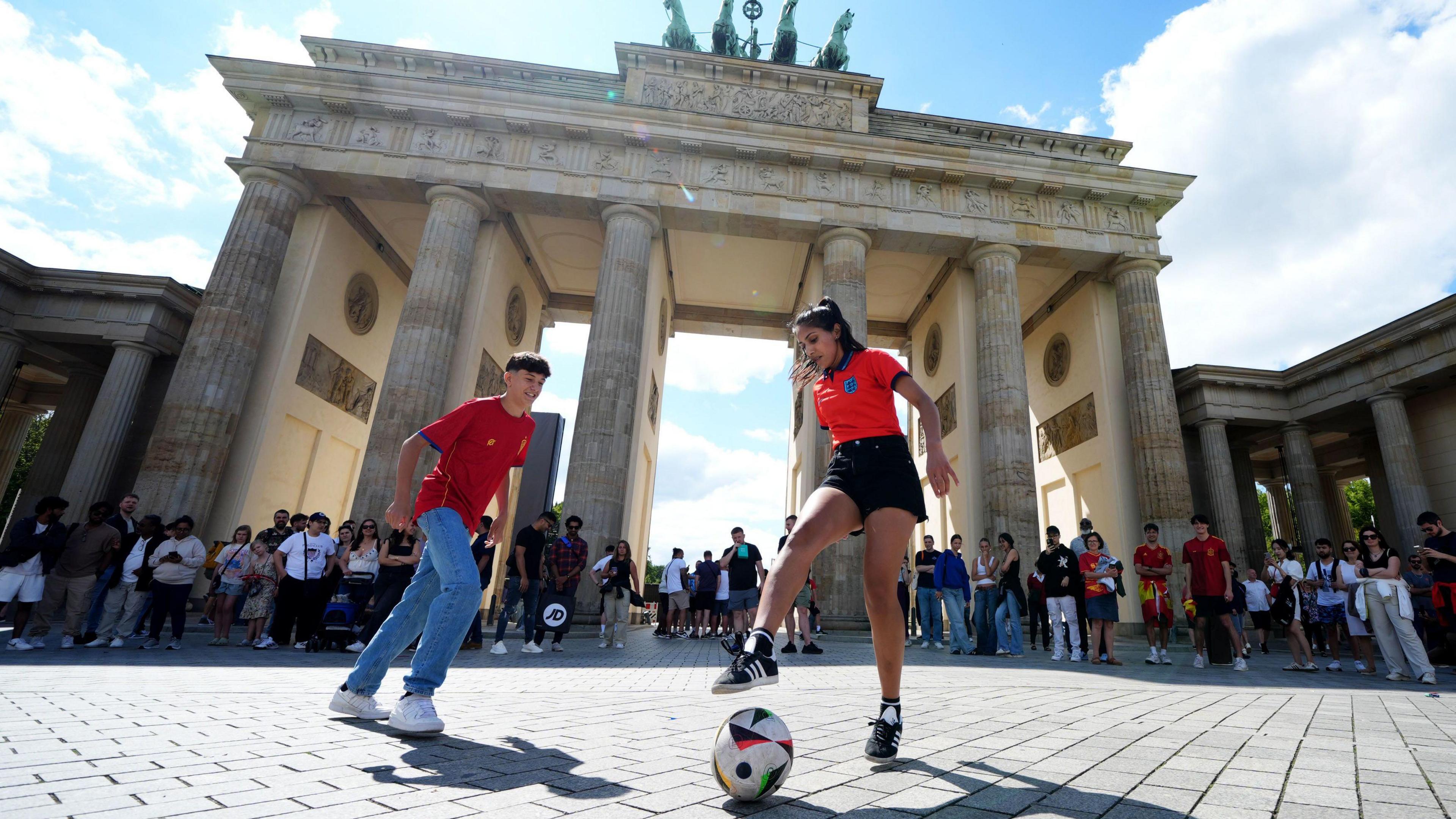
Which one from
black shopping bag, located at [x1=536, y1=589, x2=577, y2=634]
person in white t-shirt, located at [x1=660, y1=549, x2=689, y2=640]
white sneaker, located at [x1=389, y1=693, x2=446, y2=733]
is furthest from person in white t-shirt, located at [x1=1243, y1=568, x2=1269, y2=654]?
white sneaker, located at [x1=389, y1=693, x2=446, y2=733]

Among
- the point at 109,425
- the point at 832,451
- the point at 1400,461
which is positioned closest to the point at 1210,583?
the point at 832,451

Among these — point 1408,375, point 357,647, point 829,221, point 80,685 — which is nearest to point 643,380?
point 829,221

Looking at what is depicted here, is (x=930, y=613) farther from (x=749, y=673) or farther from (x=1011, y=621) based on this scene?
(x=749, y=673)

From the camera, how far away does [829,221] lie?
17.7m

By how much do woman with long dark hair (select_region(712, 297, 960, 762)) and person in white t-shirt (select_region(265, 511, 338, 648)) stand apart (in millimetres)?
8065

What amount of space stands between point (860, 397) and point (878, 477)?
1.23 ft

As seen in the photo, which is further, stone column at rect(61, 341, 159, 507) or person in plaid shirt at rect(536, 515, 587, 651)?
stone column at rect(61, 341, 159, 507)

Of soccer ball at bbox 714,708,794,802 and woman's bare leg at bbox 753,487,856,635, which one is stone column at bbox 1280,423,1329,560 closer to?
woman's bare leg at bbox 753,487,856,635

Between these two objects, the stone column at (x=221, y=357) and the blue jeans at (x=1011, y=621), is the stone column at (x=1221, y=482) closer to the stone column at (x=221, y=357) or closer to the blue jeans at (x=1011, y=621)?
the blue jeans at (x=1011, y=621)

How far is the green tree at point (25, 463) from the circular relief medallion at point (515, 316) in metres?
24.1

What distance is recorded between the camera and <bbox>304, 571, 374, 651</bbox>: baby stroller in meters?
8.10

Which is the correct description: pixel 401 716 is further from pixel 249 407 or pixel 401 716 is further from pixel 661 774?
pixel 249 407

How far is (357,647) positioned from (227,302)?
445 inches

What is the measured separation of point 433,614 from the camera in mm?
3143
